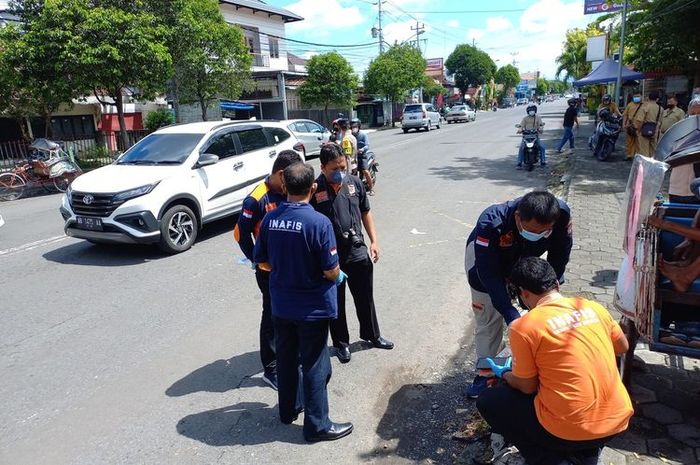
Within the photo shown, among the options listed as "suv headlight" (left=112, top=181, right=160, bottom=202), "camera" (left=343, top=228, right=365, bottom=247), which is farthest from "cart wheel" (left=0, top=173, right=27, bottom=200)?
"camera" (left=343, top=228, right=365, bottom=247)

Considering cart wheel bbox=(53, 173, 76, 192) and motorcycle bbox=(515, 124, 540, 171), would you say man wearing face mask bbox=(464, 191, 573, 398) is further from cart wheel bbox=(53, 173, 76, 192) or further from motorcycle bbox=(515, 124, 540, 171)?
cart wheel bbox=(53, 173, 76, 192)

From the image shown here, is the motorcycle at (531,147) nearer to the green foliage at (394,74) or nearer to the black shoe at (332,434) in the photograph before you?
the black shoe at (332,434)

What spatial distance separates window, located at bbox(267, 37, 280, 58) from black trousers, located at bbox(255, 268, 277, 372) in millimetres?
38340

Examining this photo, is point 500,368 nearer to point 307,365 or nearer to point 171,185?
point 307,365

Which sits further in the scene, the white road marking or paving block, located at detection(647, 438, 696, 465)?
the white road marking

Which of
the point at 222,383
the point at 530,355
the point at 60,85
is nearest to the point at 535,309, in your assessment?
the point at 530,355

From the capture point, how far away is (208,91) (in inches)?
923

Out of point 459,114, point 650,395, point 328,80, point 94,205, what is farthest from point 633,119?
point 459,114

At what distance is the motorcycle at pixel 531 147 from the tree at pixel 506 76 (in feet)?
325

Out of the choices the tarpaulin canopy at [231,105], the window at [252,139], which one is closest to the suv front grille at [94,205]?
the window at [252,139]

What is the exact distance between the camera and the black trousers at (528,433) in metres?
2.33

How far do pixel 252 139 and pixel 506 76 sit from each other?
351 ft

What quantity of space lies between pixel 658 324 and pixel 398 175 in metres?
10.6

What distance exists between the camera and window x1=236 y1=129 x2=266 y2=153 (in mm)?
8445
